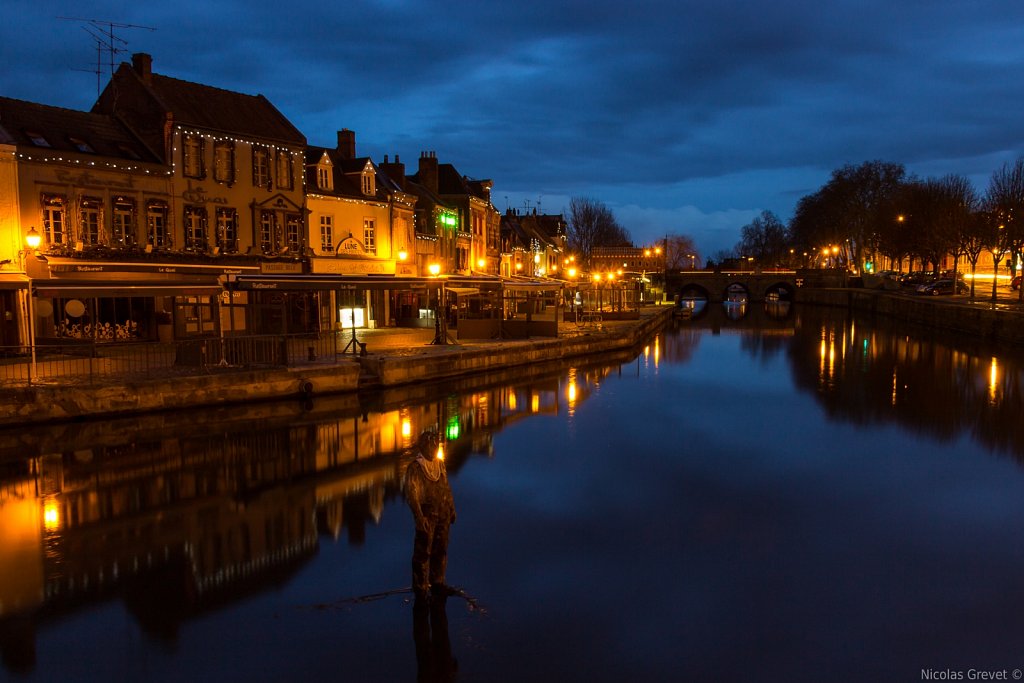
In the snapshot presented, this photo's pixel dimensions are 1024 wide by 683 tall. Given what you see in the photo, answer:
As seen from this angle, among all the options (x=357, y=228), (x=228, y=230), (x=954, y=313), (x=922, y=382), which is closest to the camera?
(x=922, y=382)

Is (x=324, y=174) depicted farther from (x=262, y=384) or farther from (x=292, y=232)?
(x=262, y=384)

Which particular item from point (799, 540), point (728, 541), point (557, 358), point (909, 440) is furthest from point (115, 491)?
point (557, 358)

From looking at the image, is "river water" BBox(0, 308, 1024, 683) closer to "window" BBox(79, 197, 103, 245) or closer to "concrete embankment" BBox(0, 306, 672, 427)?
"concrete embankment" BBox(0, 306, 672, 427)

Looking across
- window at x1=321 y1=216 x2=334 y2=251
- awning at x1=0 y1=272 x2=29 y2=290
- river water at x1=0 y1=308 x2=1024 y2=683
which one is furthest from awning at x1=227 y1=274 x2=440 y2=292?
window at x1=321 y1=216 x2=334 y2=251

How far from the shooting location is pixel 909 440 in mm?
17828

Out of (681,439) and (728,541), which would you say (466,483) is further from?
(681,439)

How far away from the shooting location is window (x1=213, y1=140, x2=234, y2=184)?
95.3 feet

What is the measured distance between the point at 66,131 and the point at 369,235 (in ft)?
44.0

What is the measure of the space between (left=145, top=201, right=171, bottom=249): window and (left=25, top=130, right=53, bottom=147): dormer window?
3.57m

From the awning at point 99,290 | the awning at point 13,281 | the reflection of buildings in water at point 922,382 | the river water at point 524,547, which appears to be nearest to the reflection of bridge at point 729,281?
the reflection of buildings in water at point 922,382

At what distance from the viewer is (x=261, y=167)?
1213 inches

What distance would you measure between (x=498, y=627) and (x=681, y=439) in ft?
35.4

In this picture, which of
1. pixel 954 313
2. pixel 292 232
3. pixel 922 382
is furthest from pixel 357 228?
pixel 954 313

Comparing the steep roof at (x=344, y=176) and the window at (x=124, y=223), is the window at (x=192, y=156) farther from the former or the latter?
the steep roof at (x=344, y=176)
